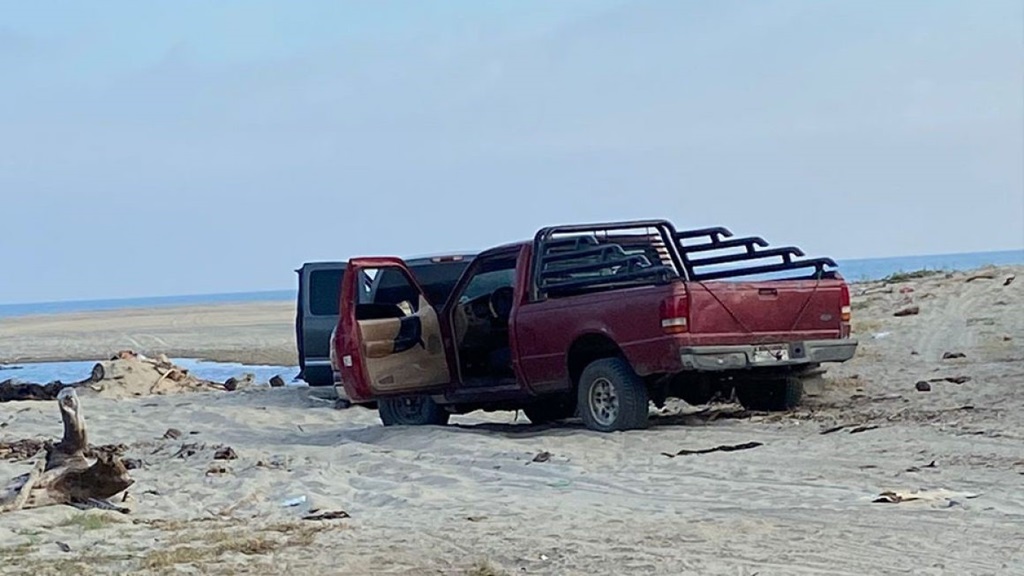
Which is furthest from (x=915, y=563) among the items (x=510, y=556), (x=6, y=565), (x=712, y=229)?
(x=712, y=229)

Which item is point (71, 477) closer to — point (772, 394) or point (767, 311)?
point (767, 311)

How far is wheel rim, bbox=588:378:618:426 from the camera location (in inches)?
514

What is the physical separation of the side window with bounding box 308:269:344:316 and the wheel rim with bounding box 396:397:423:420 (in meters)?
4.56

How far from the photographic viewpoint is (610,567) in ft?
23.8

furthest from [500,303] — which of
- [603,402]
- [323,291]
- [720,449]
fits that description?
[323,291]

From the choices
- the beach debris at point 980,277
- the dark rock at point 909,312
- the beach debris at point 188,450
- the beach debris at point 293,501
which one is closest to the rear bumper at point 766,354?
the beach debris at point 293,501

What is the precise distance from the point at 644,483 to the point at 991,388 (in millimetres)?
5119

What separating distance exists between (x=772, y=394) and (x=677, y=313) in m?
2.24

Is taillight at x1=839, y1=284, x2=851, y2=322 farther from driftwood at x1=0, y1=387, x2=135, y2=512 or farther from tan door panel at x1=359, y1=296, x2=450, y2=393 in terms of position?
driftwood at x1=0, y1=387, x2=135, y2=512

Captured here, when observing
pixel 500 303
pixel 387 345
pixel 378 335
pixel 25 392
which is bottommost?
pixel 25 392

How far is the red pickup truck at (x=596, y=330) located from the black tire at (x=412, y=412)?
1 cm

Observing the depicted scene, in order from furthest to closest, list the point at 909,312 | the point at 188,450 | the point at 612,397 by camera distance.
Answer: the point at 909,312
the point at 188,450
the point at 612,397

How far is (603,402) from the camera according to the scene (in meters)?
13.2

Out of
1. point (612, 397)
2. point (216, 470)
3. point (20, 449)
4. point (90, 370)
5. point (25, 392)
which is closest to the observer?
point (216, 470)
